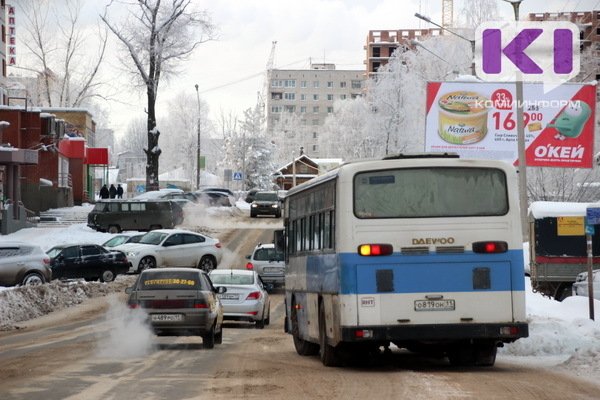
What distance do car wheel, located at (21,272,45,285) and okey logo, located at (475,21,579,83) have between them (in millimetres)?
19789

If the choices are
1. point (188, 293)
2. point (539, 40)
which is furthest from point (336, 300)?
point (539, 40)

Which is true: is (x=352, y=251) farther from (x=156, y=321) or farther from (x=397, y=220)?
(x=156, y=321)

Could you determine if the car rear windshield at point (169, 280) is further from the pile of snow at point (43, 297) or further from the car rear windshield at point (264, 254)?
the car rear windshield at point (264, 254)

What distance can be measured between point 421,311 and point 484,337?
0.92m

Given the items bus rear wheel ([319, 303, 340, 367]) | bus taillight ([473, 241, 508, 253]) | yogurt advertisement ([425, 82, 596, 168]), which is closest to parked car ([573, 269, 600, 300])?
bus rear wheel ([319, 303, 340, 367])

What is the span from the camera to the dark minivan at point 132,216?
5856 cm

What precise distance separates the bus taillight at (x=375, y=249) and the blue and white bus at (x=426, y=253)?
0.04 feet

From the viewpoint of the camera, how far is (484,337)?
49.4 ft

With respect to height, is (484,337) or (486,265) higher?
(486,265)

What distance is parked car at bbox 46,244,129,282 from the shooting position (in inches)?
1673

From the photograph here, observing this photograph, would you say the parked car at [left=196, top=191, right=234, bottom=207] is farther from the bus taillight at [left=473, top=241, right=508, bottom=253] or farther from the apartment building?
the apartment building

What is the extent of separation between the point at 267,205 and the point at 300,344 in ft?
192

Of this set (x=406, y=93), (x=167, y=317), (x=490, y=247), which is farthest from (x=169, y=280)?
(x=406, y=93)

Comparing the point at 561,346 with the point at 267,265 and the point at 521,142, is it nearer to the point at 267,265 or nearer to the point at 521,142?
the point at 521,142
